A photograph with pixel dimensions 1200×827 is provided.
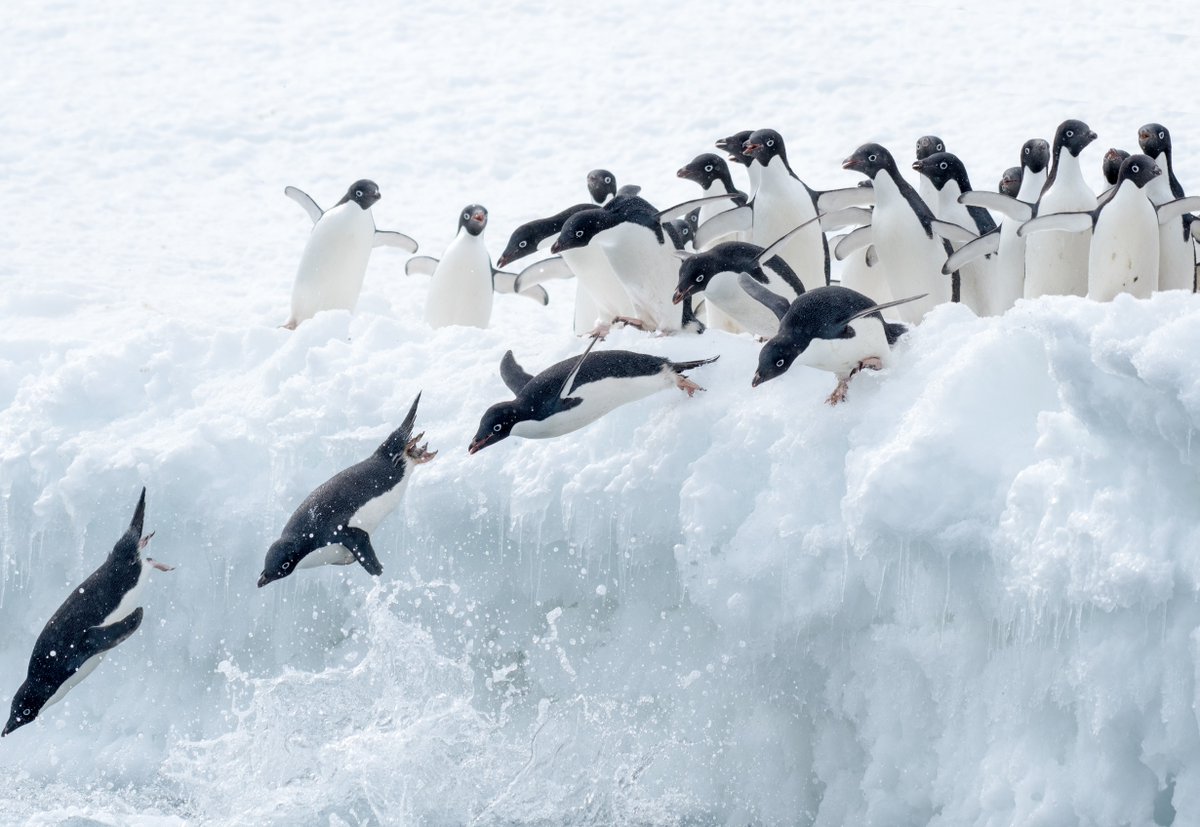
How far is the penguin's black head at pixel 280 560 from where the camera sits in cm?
387

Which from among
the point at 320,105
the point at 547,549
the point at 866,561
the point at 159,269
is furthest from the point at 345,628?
the point at 320,105

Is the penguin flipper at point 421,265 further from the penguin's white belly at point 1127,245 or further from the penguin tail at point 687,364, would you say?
the penguin's white belly at point 1127,245

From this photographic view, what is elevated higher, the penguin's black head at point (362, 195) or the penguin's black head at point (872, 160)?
the penguin's black head at point (872, 160)

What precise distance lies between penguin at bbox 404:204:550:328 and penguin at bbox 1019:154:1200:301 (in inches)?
91.0

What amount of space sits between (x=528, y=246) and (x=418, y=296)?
9.06 ft

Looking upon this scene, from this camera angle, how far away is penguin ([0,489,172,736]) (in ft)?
12.9

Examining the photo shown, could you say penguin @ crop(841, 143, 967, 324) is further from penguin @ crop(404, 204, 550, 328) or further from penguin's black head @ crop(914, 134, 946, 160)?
penguin @ crop(404, 204, 550, 328)

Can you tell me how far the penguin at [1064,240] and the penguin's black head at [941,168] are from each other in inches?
18.4

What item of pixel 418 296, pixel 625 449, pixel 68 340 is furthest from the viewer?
pixel 418 296

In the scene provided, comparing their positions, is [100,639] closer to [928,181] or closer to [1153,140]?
[928,181]

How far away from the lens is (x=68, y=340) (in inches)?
218

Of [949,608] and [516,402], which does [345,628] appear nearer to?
[516,402]

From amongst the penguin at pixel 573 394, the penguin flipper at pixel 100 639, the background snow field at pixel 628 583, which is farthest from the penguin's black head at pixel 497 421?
the penguin flipper at pixel 100 639

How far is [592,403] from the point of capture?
4.01 m
